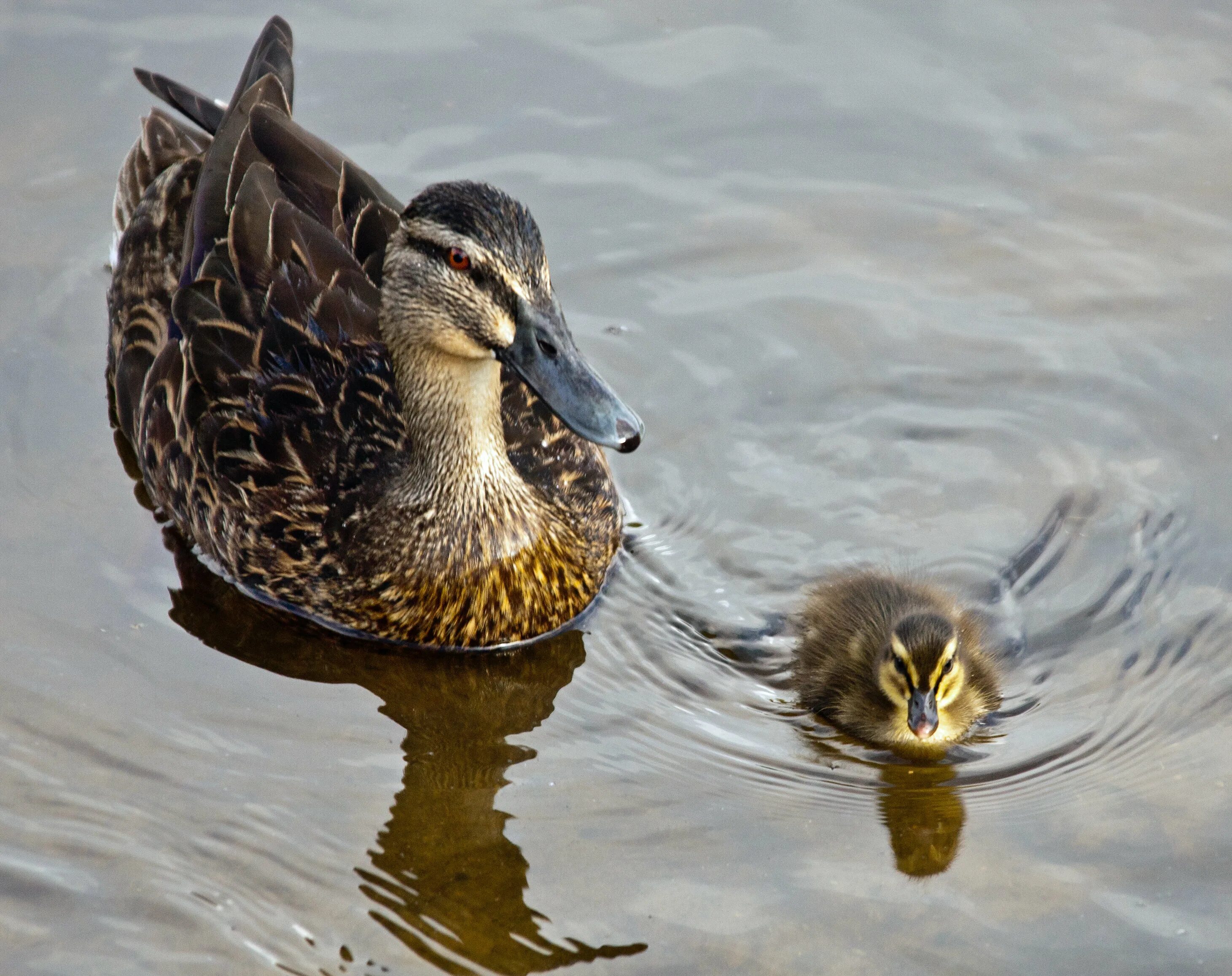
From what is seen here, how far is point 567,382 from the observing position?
4762 mm

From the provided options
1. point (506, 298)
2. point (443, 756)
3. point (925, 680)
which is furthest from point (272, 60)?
point (925, 680)

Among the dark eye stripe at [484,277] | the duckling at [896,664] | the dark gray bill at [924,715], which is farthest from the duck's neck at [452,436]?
the dark gray bill at [924,715]

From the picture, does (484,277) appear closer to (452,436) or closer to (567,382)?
(567,382)

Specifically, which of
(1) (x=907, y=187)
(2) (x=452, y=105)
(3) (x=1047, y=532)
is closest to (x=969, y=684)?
(3) (x=1047, y=532)

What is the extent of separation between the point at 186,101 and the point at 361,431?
1937mm

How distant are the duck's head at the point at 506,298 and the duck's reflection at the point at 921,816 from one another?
1.18m

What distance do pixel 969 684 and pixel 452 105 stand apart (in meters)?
3.78

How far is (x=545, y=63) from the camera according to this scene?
7.62 m

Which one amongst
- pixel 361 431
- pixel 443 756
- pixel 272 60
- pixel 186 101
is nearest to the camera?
pixel 443 756

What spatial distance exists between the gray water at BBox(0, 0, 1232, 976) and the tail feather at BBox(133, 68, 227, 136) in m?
0.69

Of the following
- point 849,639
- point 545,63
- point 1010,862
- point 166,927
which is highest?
point 545,63

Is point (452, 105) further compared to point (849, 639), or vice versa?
point (452, 105)

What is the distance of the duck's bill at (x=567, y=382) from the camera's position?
4.71 meters

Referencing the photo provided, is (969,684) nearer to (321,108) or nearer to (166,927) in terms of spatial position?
(166,927)
